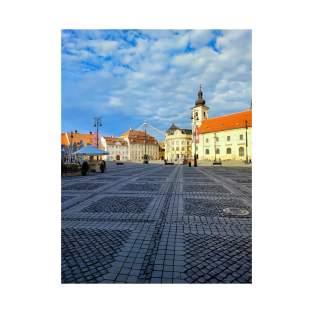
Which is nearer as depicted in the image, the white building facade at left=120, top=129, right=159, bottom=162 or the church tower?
the church tower

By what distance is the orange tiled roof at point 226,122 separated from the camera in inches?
2306

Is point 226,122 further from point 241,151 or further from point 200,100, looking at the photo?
point 200,100

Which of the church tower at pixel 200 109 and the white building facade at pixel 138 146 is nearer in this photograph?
the church tower at pixel 200 109

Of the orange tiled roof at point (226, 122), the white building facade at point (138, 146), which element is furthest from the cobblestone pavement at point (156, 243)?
the white building facade at point (138, 146)

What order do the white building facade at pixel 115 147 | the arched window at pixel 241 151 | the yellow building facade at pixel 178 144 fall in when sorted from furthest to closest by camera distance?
the yellow building facade at pixel 178 144, the white building facade at pixel 115 147, the arched window at pixel 241 151

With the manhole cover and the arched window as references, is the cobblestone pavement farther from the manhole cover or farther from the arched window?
the arched window

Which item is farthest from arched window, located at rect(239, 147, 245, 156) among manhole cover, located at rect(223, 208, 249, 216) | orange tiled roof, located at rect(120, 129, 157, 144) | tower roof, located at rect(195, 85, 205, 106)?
manhole cover, located at rect(223, 208, 249, 216)

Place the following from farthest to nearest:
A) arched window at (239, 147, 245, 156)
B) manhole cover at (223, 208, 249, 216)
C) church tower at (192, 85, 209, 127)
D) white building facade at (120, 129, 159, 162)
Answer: white building facade at (120, 129, 159, 162)
church tower at (192, 85, 209, 127)
arched window at (239, 147, 245, 156)
manhole cover at (223, 208, 249, 216)

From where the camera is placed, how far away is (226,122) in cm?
6381

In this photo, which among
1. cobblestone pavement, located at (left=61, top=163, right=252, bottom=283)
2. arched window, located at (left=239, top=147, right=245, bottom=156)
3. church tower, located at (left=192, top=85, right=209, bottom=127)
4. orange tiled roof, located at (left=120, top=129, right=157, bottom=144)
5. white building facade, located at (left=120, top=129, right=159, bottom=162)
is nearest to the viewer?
cobblestone pavement, located at (left=61, top=163, right=252, bottom=283)

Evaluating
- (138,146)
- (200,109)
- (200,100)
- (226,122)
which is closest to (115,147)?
(138,146)

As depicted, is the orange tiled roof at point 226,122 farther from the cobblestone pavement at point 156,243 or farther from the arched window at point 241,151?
the cobblestone pavement at point 156,243

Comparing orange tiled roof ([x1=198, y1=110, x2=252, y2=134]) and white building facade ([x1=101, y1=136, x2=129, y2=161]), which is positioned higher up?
orange tiled roof ([x1=198, y1=110, x2=252, y2=134])

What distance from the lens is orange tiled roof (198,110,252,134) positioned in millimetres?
58562
